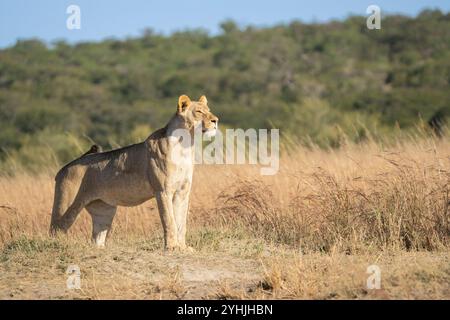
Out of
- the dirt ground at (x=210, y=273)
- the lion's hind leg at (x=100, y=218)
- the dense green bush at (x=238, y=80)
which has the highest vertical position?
the dense green bush at (x=238, y=80)

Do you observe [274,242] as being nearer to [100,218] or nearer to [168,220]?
[168,220]

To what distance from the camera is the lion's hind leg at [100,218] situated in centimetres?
885

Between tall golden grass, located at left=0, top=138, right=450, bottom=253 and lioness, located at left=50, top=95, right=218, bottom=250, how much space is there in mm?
579

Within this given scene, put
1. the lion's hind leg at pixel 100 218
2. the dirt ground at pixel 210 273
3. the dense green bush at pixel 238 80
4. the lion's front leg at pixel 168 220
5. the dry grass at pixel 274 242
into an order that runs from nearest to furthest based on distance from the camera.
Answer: the dirt ground at pixel 210 273, the dry grass at pixel 274 242, the lion's front leg at pixel 168 220, the lion's hind leg at pixel 100 218, the dense green bush at pixel 238 80

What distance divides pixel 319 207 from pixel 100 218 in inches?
95.0

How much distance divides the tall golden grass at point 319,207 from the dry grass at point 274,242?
15mm

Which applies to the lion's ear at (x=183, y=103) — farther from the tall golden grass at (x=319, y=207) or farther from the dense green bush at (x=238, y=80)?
the dense green bush at (x=238, y=80)

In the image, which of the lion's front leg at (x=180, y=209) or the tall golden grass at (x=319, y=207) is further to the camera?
the tall golden grass at (x=319, y=207)

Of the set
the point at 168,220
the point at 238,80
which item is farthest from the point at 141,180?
the point at 238,80

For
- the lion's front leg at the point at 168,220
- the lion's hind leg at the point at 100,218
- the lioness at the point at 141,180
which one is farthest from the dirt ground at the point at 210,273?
the lion's hind leg at the point at 100,218

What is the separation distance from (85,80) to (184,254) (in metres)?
39.4

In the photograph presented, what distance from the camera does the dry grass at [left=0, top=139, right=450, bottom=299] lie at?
6.46 metres

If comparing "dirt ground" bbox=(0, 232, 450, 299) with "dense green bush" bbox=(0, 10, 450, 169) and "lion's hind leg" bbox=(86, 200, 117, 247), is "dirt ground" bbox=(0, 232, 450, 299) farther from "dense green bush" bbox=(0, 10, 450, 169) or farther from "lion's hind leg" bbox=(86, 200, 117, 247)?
"dense green bush" bbox=(0, 10, 450, 169)
